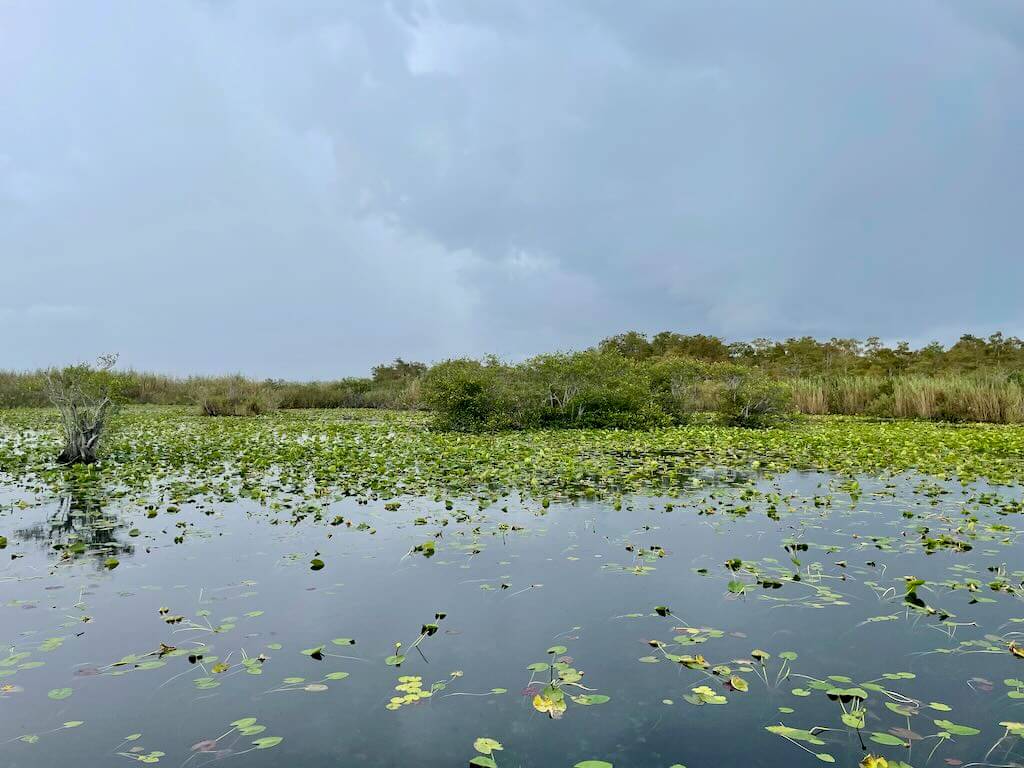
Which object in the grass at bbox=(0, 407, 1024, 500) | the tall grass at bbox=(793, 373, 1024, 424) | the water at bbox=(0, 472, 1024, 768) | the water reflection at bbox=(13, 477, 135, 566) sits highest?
the tall grass at bbox=(793, 373, 1024, 424)

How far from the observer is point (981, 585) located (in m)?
5.16

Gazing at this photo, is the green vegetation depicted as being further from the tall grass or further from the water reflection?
the water reflection

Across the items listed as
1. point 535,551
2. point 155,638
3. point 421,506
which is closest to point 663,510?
point 535,551

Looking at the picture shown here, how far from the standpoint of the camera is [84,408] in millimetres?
12734

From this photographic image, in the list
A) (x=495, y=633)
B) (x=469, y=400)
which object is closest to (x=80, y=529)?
(x=495, y=633)

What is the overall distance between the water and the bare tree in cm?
502

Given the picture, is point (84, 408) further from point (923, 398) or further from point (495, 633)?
point (923, 398)

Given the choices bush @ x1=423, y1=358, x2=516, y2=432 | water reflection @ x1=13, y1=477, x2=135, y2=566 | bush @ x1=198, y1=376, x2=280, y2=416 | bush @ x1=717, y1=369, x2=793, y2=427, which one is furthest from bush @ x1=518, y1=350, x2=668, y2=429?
bush @ x1=198, y1=376, x2=280, y2=416

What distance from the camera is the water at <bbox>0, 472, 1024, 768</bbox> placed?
310cm

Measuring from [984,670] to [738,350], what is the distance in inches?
1989

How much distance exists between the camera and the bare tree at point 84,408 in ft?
38.7

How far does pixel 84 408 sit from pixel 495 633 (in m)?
12.0

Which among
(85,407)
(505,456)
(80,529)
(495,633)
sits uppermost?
(85,407)

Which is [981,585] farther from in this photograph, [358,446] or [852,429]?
[852,429]
